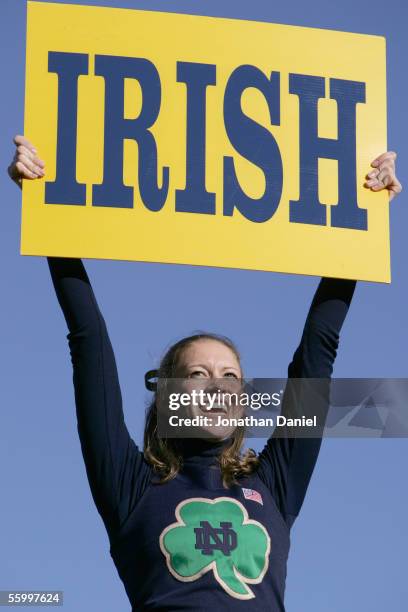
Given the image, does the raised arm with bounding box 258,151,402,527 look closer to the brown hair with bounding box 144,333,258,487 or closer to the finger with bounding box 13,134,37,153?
the brown hair with bounding box 144,333,258,487

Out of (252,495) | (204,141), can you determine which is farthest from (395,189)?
(252,495)

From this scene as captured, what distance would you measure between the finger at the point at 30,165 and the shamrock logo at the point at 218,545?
4.44 ft

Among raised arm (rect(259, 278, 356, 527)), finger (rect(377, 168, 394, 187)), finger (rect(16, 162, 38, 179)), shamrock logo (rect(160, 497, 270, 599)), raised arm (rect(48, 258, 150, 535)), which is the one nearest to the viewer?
shamrock logo (rect(160, 497, 270, 599))

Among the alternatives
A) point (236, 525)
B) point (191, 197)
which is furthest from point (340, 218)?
point (236, 525)

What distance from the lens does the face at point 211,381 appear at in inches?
178

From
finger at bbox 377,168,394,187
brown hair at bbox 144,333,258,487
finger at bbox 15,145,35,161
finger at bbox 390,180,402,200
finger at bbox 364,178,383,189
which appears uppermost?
finger at bbox 15,145,35,161

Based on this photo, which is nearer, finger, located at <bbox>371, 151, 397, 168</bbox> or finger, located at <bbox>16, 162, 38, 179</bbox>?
finger, located at <bbox>16, 162, 38, 179</bbox>

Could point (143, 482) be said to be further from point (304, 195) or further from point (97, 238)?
point (304, 195)

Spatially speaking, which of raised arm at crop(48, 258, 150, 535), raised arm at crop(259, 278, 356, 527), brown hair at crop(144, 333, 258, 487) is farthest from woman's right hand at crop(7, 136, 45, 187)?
raised arm at crop(259, 278, 356, 527)

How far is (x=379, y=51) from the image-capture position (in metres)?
5.01

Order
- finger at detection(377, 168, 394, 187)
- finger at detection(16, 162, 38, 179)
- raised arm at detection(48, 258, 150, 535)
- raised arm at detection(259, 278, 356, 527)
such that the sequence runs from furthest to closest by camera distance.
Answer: finger at detection(377, 168, 394, 187), raised arm at detection(259, 278, 356, 527), finger at detection(16, 162, 38, 179), raised arm at detection(48, 258, 150, 535)

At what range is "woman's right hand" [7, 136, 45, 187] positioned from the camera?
4.44 m

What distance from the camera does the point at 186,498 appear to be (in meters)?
4.29

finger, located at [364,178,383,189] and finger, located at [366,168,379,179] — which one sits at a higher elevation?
finger, located at [366,168,379,179]
